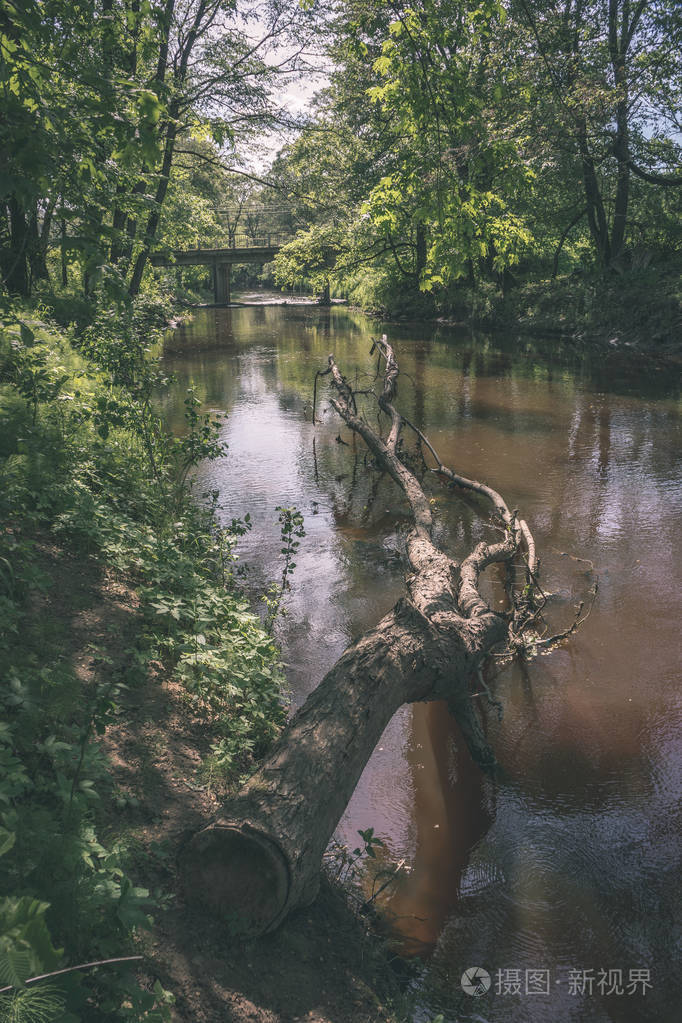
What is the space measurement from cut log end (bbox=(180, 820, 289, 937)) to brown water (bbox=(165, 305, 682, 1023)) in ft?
2.62

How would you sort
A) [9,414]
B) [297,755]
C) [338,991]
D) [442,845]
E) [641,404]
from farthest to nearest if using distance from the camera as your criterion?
[641,404]
[9,414]
[442,845]
[297,755]
[338,991]

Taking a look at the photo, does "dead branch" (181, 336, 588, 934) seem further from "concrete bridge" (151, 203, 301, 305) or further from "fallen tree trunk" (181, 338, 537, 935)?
"concrete bridge" (151, 203, 301, 305)

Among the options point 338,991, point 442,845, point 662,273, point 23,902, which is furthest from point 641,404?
point 23,902

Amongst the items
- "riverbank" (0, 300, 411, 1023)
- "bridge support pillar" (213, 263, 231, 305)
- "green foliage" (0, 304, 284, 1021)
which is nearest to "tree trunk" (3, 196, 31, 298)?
"green foliage" (0, 304, 284, 1021)

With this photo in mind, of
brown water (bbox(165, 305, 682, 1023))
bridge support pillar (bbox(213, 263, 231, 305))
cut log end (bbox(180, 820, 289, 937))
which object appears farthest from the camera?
bridge support pillar (bbox(213, 263, 231, 305))

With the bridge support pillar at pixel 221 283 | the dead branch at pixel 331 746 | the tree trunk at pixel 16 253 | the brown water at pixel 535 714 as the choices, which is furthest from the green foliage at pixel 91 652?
the bridge support pillar at pixel 221 283

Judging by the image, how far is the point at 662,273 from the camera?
72.1 ft

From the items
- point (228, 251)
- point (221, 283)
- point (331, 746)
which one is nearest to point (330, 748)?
point (331, 746)

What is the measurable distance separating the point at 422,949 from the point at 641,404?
12922 mm

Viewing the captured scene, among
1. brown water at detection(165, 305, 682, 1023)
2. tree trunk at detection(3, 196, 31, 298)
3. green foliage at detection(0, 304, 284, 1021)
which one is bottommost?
brown water at detection(165, 305, 682, 1023)

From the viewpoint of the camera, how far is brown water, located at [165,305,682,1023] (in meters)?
3.13

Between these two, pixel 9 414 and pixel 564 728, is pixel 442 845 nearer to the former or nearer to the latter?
pixel 564 728

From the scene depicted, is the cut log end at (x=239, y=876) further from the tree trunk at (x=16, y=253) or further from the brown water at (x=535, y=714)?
the tree trunk at (x=16, y=253)

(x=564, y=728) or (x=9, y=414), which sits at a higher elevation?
(x=9, y=414)
